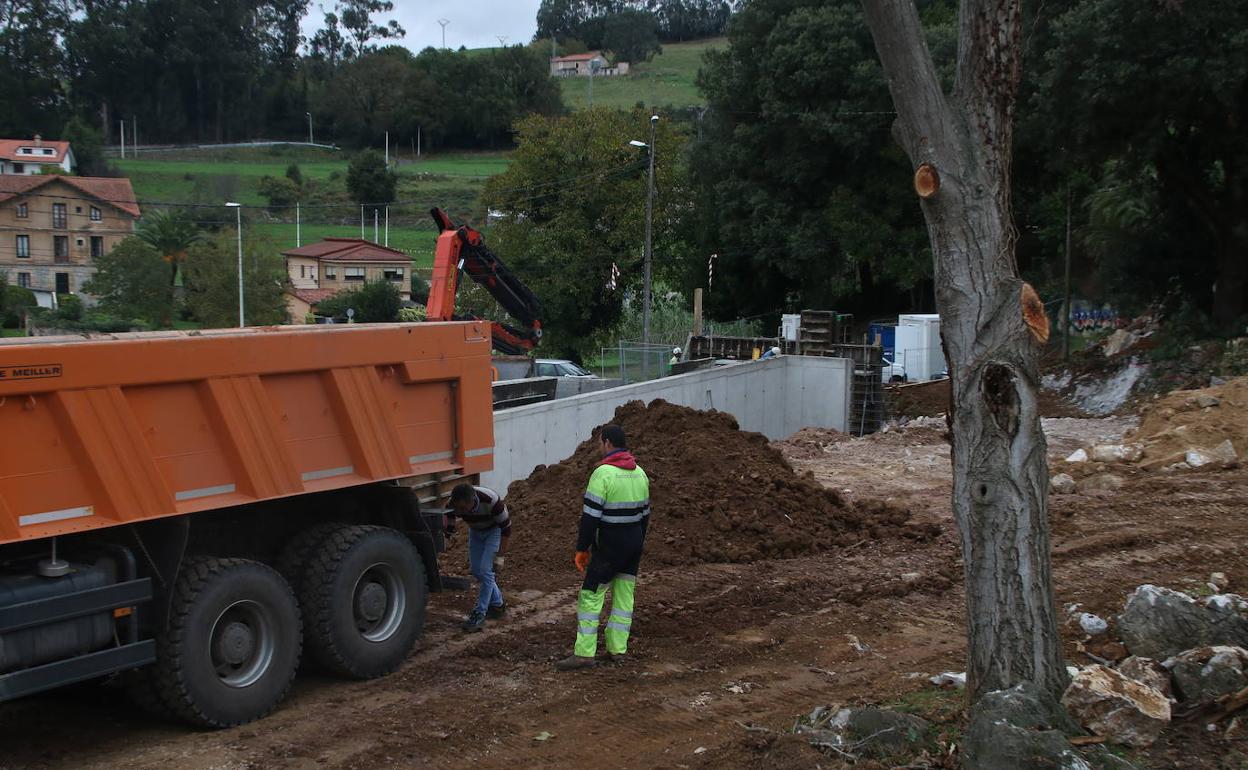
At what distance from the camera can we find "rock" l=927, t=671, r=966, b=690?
7.24 m

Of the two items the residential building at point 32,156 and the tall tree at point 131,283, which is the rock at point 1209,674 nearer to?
the tall tree at point 131,283

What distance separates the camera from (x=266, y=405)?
298 inches

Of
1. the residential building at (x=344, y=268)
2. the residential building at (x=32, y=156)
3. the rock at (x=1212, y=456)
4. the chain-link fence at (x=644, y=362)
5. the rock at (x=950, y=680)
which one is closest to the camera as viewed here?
the rock at (x=950, y=680)

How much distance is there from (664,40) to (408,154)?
219ft

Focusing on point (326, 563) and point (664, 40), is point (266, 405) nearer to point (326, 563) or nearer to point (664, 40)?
point (326, 563)

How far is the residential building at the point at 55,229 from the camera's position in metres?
58.8

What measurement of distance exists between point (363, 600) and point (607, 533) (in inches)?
72.0

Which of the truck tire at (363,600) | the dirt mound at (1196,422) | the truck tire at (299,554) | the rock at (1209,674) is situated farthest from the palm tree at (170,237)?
the rock at (1209,674)

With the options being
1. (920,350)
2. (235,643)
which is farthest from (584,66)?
(235,643)

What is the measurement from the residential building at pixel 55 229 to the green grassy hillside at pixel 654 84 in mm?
50448

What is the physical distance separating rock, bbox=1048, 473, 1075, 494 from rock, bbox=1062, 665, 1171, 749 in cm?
972

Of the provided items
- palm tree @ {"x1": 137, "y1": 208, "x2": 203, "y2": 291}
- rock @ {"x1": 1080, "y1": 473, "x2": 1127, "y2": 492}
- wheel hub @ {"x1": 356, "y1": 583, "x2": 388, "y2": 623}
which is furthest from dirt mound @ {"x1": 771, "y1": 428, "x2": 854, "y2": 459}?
palm tree @ {"x1": 137, "y1": 208, "x2": 203, "y2": 291}

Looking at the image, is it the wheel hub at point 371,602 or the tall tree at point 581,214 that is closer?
the wheel hub at point 371,602

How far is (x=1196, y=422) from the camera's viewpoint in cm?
1814
